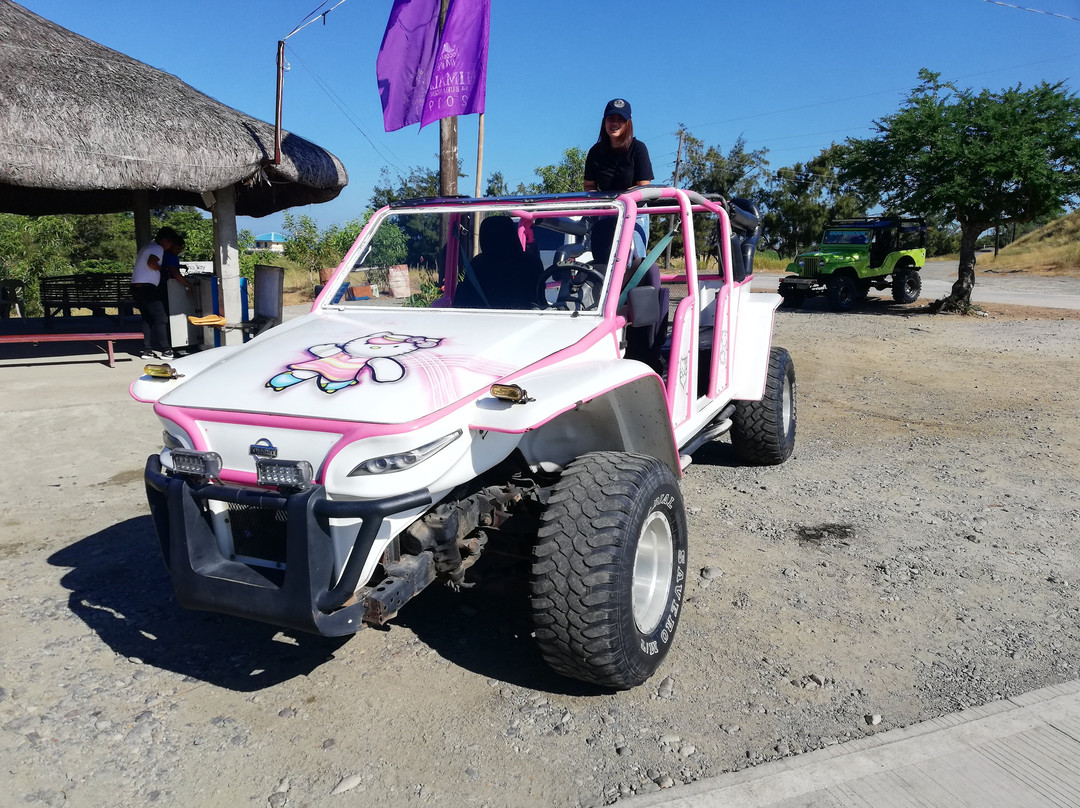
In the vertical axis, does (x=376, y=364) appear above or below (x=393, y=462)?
above

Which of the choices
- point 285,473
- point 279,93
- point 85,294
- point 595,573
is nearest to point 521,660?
point 595,573

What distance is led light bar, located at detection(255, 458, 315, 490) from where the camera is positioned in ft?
8.87

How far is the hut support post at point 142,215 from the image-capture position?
516 inches

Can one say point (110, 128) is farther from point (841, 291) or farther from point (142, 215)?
point (841, 291)

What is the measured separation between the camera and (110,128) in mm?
9609

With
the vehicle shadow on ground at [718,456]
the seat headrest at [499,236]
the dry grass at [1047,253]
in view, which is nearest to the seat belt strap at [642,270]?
the seat headrest at [499,236]

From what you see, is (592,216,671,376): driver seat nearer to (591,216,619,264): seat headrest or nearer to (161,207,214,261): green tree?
(591,216,619,264): seat headrest

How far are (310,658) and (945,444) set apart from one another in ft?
18.3

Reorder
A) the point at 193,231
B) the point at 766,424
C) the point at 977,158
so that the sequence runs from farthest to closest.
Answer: the point at 193,231 → the point at 977,158 → the point at 766,424

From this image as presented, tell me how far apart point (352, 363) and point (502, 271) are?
123 centimetres

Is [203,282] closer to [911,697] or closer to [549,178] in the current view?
[911,697]

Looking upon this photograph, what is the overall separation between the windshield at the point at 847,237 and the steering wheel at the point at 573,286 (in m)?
18.7

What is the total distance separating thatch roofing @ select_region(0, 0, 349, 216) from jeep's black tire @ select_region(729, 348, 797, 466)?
7.59m

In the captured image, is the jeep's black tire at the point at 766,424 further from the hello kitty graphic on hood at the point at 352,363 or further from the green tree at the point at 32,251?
the green tree at the point at 32,251
